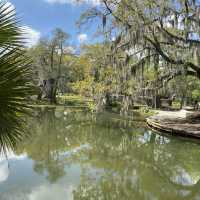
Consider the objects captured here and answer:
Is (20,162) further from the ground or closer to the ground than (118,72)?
closer to the ground

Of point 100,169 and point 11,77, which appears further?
point 100,169

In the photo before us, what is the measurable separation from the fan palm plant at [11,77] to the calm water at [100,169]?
1.33m

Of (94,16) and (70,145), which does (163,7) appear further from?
(70,145)

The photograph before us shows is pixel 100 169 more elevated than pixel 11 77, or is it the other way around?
pixel 11 77

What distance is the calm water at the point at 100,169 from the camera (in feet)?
17.7

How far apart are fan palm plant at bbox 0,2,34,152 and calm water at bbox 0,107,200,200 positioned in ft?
4.37

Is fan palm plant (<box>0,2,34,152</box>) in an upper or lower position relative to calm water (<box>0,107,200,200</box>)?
upper

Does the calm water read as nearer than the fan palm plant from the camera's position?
No

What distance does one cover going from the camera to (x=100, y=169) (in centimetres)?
695

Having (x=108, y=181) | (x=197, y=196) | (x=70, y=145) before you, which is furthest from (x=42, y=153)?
(x=197, y=196)

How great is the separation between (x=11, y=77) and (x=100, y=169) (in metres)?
4.49

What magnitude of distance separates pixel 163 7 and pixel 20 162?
7579 millimetres

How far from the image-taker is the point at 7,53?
3.08 meters

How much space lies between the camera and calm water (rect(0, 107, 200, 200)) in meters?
5.40
